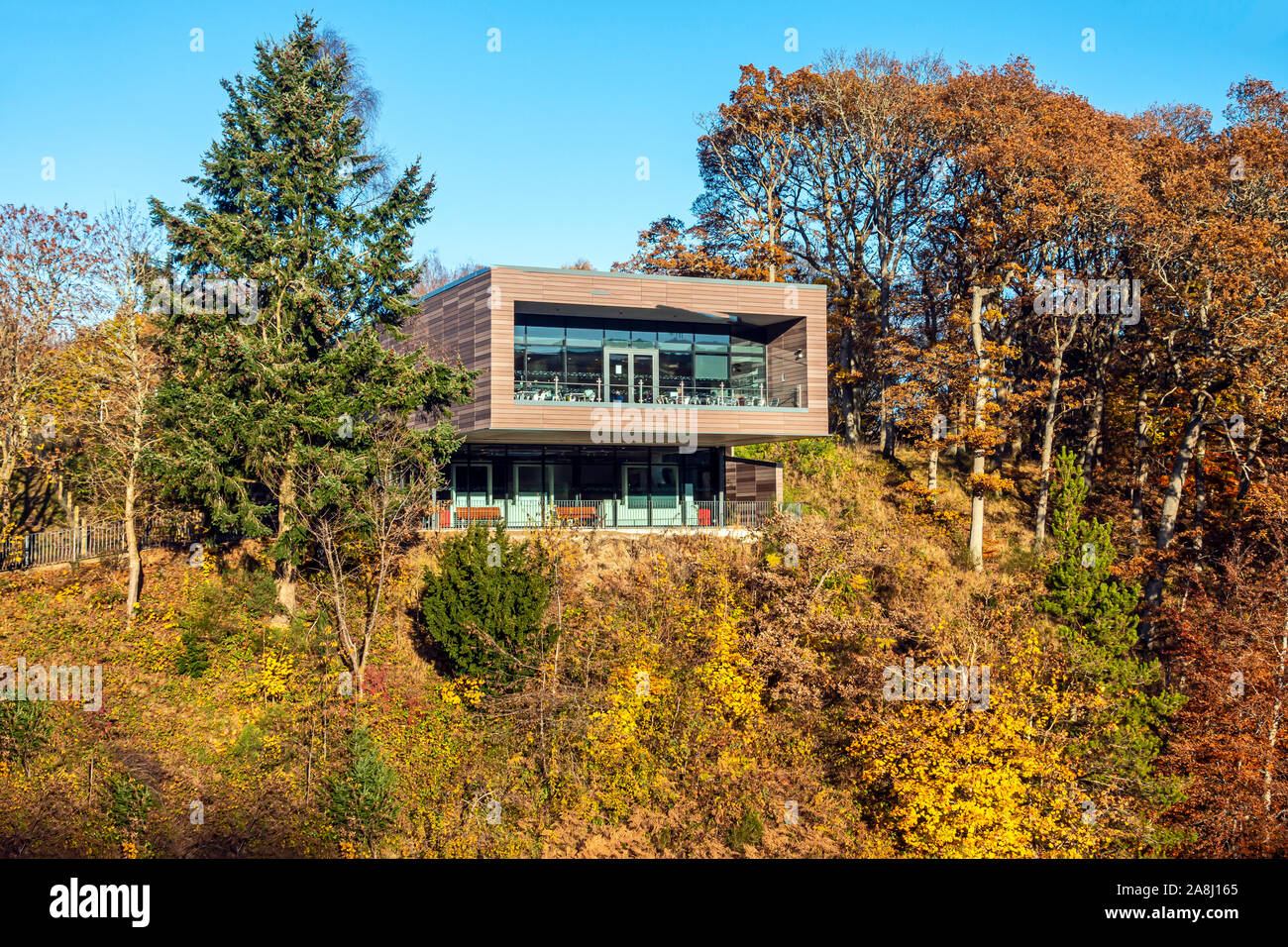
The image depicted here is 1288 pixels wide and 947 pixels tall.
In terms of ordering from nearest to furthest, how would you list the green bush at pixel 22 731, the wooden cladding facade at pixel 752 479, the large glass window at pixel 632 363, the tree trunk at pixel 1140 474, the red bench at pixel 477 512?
the green bush at pixel 22 731
the large glass window at pixel 632 363
the red bench at pixel 477 512
the wooden cladding facade at pixel 752 479
the tree trunk at pixel 1140 474

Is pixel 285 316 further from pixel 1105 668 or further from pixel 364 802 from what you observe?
pixel 1105 668

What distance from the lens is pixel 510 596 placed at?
71.5 ft

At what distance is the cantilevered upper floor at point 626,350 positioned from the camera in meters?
27.5

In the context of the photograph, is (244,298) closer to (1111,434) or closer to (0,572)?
(0,572)

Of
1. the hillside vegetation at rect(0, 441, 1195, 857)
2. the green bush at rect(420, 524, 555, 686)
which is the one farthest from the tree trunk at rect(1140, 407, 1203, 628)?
the green bush at rect(420, 524, 555, 686)

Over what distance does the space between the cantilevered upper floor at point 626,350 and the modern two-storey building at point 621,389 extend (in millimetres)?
42

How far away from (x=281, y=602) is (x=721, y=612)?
10693mm

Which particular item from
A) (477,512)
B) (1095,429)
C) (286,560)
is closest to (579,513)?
(477,512)

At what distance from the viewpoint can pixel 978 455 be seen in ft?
109

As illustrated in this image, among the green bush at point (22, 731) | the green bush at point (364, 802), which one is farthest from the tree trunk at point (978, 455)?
the green bush at point (22, 731)

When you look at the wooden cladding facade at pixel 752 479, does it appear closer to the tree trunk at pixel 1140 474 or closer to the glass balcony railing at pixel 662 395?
the glass balcony railing at pixel 662 395

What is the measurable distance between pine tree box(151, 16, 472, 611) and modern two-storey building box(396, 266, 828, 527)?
3290 mm

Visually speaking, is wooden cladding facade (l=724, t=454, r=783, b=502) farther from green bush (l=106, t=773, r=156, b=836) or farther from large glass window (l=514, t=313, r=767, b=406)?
green bush (l=106, t=773, r=156, b=836)

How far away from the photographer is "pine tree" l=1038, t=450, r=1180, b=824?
878 inches
